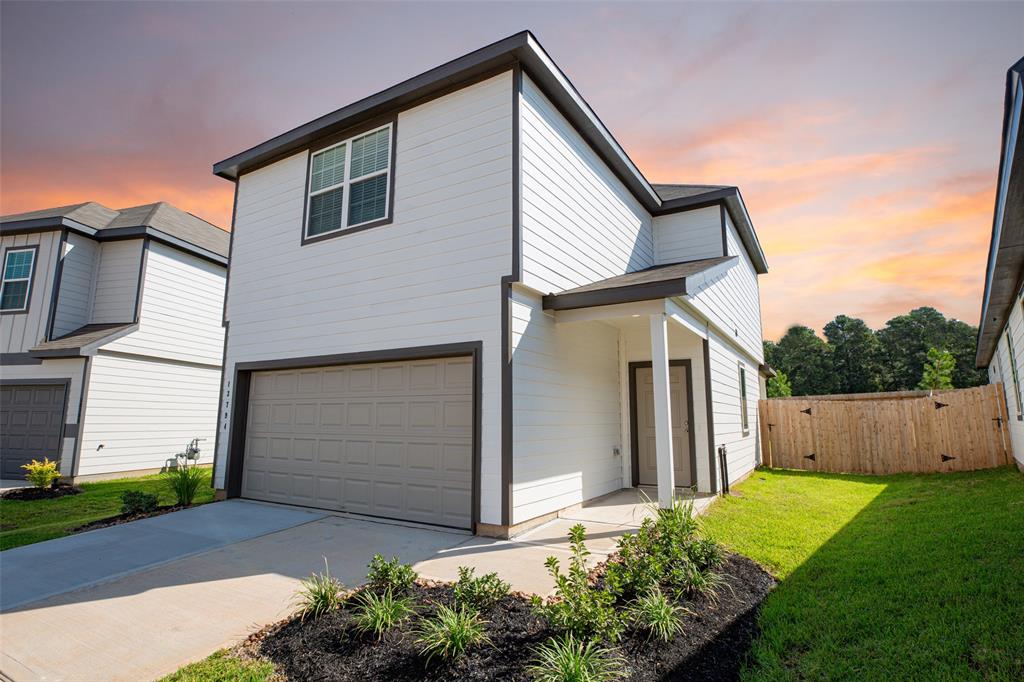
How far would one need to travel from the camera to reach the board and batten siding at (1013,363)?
28.8ft

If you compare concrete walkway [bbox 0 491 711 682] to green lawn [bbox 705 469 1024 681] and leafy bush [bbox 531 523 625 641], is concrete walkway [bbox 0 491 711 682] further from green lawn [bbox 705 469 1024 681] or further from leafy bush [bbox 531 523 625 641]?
green lawn [bbox 705 469 1024 681]

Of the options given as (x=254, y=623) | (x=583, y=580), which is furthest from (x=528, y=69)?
(x=254, y=623)

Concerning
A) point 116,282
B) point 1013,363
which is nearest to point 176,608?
point 116,282

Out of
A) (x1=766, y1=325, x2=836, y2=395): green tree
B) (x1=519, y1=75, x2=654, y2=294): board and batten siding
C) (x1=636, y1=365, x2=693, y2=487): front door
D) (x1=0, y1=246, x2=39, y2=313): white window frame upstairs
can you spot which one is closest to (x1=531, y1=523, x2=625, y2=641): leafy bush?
(x1=519, y1=75, x2=654, y2=294): board and batten siding

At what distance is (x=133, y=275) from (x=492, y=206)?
37.0 feet

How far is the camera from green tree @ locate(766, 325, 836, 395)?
4509 cm

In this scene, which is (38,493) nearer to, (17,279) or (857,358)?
(17,279)

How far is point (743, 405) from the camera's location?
474 inches

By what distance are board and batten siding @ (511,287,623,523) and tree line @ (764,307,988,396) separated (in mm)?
41553

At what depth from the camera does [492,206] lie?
6582mm

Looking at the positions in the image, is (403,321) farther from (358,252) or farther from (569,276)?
(569,276)

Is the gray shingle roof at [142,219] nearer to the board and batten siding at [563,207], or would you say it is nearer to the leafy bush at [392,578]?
the board and batten siding at [563,207]

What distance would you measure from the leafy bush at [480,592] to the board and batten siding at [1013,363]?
9721mm

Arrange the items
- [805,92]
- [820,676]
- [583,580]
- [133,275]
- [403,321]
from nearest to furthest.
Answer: [820,676] → [583,580] → [403,321] → [805,92] → [133,275]
